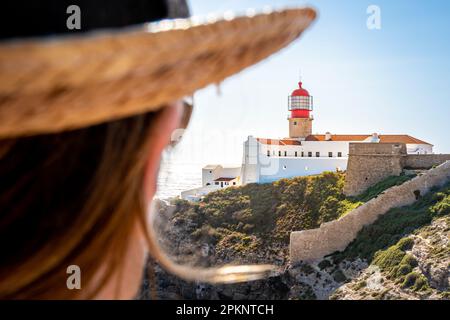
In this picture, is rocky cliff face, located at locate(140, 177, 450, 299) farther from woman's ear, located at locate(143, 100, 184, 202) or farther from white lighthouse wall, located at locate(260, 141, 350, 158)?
woman's ear, located at locate(143, 100, 184, 202)

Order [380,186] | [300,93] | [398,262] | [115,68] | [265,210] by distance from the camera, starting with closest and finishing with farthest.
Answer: [115,68], [398,262], [380,186], [265,210], [300,93]

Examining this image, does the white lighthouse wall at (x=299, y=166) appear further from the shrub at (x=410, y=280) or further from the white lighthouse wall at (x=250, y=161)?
the shrub at (x=410, y=280)

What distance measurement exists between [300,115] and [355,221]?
880cm

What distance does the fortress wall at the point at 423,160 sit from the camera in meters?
15.1

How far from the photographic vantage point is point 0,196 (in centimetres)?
49

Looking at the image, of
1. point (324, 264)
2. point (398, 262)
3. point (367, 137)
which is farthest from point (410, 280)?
point (367, 137)

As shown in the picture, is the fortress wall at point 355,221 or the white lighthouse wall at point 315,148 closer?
the fortress wall at point 355,221

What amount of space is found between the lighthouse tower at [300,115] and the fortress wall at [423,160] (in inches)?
250

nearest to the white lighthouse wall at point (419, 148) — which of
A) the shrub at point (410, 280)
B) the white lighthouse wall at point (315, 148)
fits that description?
the white lighthouse wall at point (315, 148)

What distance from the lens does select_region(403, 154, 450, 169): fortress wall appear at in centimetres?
1512

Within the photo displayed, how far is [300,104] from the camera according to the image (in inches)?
888

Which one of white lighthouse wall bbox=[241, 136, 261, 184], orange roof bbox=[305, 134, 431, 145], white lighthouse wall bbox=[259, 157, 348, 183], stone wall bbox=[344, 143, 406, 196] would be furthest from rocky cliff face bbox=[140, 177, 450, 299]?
orange roof bbox=[305, 134, 431, 145]

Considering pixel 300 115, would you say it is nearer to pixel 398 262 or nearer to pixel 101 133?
pixel 398 262

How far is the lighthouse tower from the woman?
Result: 70.1ft
